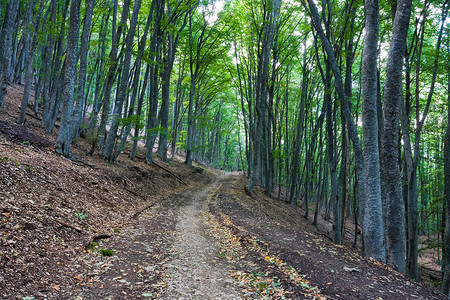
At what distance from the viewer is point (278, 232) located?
310 inches

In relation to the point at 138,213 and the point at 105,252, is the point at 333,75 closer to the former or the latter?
the point at 138,213

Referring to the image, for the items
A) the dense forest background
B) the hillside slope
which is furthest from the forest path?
the dense forest background

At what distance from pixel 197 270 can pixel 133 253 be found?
4.56ft

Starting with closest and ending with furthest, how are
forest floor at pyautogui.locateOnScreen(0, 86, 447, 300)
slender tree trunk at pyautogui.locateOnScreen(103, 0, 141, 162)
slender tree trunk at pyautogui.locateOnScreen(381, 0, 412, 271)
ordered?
forest floor at pyautogui.locateOnScreen(0, 86, 447, 300)
slender tree trunk at pyautogui.locateOnScreen(381, 0, 412, 271)
slender tree trunk at pyautogui.locateOnScreen(103, 0, 141, 162)

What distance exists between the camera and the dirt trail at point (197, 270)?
3949 millimetres

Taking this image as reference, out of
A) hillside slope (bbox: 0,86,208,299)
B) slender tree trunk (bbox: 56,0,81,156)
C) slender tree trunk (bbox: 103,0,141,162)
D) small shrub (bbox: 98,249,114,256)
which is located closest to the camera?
hillside slope (bbox: 0,86,208,299)

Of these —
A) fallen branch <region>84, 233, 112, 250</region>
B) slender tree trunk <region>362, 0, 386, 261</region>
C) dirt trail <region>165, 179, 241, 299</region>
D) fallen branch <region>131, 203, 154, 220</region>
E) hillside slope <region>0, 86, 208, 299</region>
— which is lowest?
dirt trail <region>165, 179, 241, 299</region>

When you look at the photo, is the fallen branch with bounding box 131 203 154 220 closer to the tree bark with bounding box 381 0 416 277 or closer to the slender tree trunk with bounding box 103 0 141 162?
the slender tree trunk with bounding box 103 0 141 162

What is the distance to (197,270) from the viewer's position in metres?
4.80

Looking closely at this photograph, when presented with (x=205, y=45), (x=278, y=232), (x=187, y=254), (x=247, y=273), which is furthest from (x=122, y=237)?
(x=205, y=45)

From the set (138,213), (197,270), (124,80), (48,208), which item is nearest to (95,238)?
(48,208)

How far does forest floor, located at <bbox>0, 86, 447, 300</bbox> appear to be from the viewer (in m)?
3.80

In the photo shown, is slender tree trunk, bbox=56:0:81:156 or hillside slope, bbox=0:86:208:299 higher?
slender tree trunk, bbox=56:0:81:156

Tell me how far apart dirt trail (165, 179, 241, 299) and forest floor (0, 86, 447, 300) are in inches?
0.7
